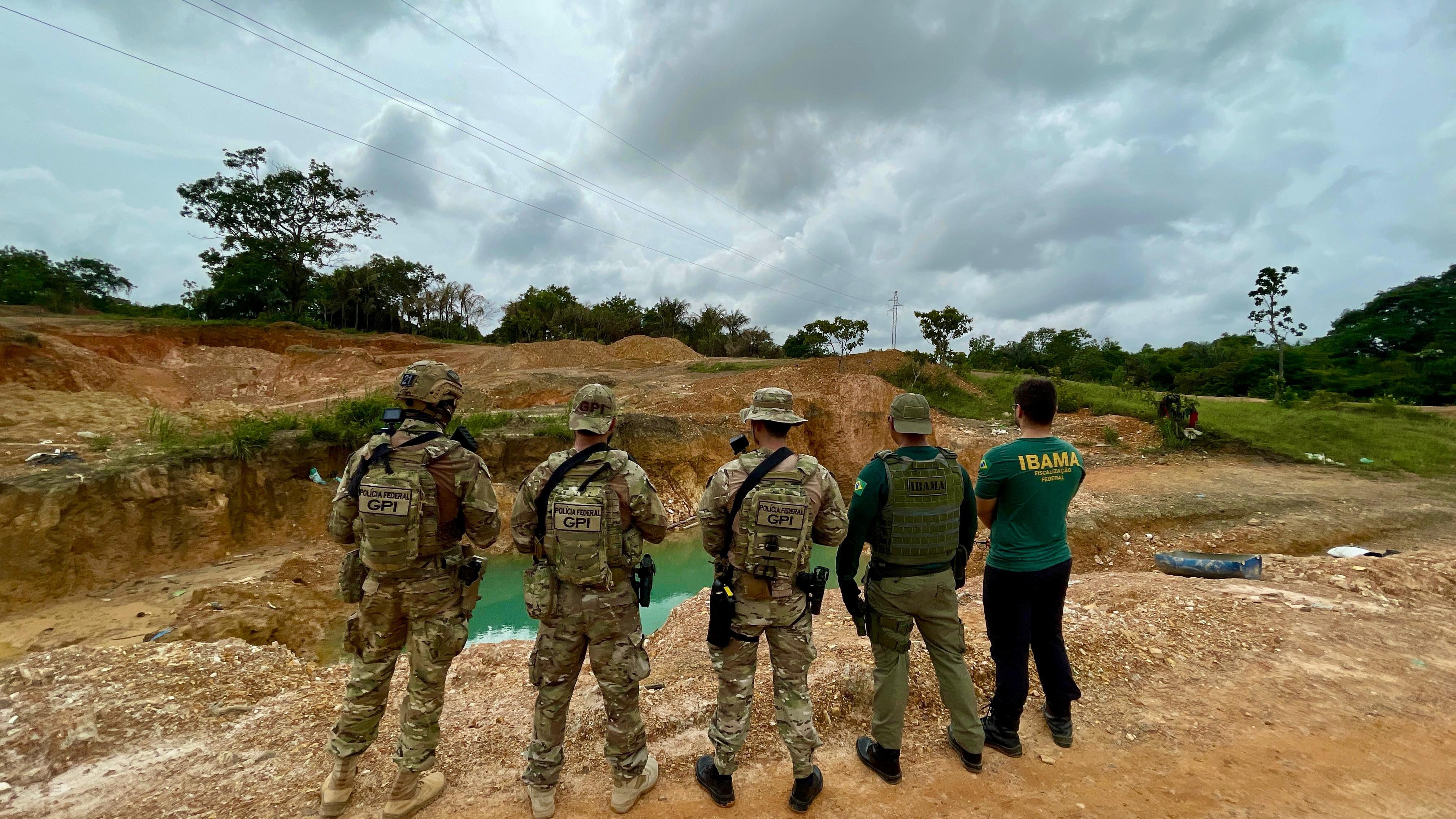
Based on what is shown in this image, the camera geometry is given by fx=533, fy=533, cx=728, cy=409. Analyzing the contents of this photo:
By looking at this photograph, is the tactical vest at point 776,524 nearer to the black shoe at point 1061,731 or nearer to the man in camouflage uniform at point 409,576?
the man in camouflage uniform at point 409,576

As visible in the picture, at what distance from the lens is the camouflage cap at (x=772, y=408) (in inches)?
105

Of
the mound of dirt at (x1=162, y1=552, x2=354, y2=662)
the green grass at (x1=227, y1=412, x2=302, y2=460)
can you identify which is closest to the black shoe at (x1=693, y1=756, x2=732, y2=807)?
the mound of dirt at (x1=162, y1=552, x2=354, y2=662)

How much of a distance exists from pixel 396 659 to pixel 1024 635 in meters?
3.42

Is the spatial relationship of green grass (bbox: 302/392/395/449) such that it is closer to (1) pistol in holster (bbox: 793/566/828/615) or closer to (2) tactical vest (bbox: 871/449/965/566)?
(1) pistol in holster (bbox: 793/566/828/615)

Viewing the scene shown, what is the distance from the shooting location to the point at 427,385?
2893 mm

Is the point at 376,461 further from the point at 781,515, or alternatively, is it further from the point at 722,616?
the point at 781,515

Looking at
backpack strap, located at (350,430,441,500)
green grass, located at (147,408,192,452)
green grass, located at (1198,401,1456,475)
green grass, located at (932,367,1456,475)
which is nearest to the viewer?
backpack strap, located at (350,430,441,500)

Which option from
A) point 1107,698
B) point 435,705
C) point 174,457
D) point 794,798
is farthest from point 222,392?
point 1107,698

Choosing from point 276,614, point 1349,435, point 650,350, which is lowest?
point 276,614

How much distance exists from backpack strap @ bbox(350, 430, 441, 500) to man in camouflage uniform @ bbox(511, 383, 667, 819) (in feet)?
2.05

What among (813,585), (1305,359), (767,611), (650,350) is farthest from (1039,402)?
(1305,359)

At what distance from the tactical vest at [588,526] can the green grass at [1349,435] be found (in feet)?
59.1

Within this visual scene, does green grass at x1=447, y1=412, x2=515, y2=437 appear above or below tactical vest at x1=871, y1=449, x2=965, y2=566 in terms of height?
above

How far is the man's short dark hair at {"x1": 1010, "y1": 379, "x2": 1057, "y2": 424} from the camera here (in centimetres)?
299
